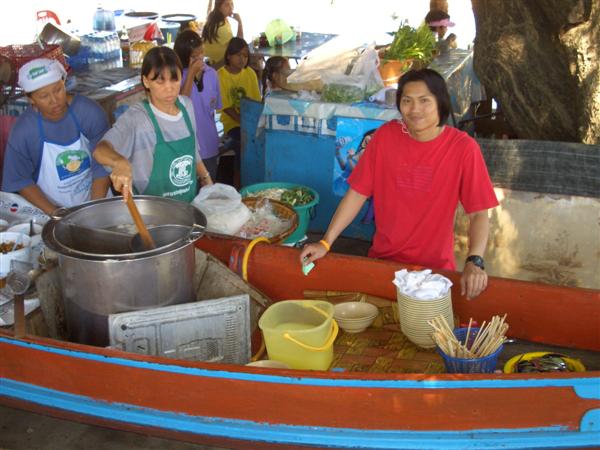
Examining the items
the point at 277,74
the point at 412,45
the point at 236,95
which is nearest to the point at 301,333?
the point at 277,74

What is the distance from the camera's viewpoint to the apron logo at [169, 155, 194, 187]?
387 cm

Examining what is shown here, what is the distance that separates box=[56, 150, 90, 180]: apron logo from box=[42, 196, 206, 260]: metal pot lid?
0.81 meters

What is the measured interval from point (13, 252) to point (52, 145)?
0.72 meters

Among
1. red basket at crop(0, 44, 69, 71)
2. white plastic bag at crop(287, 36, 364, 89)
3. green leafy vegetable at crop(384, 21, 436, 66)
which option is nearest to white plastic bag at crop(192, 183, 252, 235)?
red basket at crop(0, 44, 69, 71)

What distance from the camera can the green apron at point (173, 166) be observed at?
3779 millimetres

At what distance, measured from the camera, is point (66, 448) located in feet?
9.75

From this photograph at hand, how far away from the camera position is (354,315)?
328 cm

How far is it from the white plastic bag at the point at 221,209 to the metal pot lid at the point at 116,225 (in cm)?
58

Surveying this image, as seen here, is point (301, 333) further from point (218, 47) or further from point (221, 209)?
point (218, 47)

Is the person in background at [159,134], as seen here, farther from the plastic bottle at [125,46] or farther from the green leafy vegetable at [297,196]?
the plastic bottle at [125,46]

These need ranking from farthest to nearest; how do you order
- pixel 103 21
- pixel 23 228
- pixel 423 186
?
pixel 103 21 → pixel 23 228 → pixel 423 186

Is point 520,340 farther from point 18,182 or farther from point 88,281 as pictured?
point 18,182

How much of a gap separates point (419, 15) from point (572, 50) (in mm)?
9274

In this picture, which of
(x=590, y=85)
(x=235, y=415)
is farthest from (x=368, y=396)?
(x=590, y=85)
